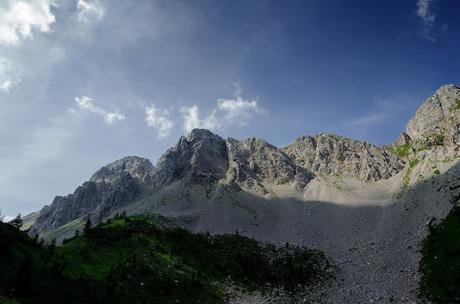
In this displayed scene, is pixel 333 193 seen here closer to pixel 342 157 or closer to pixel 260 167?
pixel 342 157

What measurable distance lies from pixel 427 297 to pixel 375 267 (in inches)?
754

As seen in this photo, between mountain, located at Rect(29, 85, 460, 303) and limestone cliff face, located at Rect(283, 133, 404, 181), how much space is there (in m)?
0.44

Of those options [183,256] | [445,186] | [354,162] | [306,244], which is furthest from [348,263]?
[354,162]

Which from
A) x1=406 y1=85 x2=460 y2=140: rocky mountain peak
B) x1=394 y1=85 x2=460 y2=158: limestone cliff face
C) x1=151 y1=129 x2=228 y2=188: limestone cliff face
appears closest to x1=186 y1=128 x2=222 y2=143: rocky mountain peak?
x1=151 y1=129 x2=228 y2=188: limestone cliff face

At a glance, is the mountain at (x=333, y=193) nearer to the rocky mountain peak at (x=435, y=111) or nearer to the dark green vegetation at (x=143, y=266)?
the rocky mountain peak at (x=435, y=111)

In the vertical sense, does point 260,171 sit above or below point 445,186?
above

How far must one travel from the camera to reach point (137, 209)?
14175cm

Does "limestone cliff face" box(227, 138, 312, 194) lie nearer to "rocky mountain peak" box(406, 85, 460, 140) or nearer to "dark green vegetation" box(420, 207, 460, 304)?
"rocky mountain peak" box(406, 85, 460, 140)

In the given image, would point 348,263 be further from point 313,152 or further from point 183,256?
point 313,152

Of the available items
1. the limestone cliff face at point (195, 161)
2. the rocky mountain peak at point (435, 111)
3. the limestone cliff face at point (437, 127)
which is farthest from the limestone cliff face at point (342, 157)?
the limestone cliff face at point (195, 161)

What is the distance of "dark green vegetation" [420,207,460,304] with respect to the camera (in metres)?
53.9

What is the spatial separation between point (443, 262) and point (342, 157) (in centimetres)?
9740

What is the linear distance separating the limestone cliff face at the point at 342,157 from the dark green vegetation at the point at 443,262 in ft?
200

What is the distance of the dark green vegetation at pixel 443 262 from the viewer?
2124 inches
